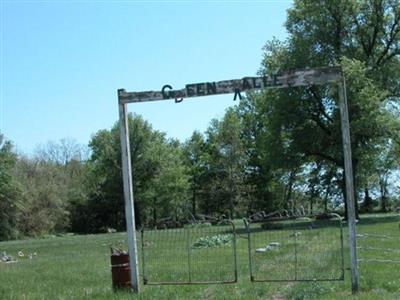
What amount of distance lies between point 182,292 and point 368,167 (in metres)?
40.2

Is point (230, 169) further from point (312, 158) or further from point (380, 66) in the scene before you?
point (380, 66)

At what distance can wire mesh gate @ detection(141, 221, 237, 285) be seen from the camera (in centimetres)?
1415

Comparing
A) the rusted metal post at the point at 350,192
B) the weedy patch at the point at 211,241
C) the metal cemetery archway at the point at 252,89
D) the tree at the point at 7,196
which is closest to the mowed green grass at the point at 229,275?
the rusted metal post at the point at 350,192

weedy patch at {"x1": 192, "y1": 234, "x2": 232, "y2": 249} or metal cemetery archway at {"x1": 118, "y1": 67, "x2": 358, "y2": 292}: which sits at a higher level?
metal cemetery archway at {"x1": 118, "y1": 67, "x2": 358, "y2": 292}

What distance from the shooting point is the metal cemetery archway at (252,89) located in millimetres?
11438

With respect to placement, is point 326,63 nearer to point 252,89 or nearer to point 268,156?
point 268,156

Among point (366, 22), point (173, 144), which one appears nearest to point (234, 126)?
point (173, 144)

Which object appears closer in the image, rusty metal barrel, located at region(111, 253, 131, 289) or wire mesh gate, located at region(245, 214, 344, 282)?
rusty metal barrel, located at region(111, 253, 131, 289)

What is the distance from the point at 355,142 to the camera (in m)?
43.9

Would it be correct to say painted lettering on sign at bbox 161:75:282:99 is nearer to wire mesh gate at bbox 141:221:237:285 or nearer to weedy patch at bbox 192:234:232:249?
wire mesh gate at bbox 141:221:237:285

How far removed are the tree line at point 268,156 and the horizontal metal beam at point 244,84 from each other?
10436 mm

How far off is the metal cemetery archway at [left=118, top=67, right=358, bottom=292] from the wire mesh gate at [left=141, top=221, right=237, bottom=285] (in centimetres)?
144

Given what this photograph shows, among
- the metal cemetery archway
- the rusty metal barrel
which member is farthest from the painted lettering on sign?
the rusty metal barrel

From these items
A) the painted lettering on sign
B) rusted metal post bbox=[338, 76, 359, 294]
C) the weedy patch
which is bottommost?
the weedy patch
